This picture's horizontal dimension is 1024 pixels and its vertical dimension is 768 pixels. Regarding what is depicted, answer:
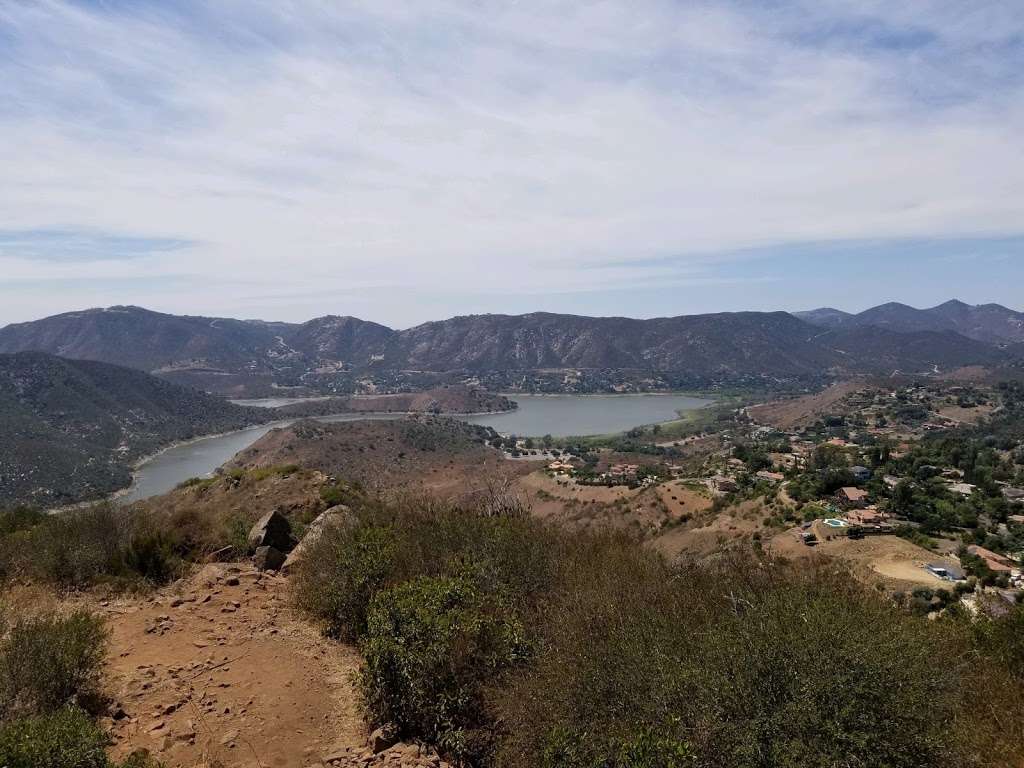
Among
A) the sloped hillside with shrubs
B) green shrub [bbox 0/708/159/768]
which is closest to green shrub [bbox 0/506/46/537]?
the sloped hillside with shrubs

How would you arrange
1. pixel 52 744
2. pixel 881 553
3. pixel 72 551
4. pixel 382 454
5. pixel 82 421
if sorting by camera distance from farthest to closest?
pixel 82 421 → pixel 382 454 → pixel 881 553 → pixel 72 551 → pixel 52 744

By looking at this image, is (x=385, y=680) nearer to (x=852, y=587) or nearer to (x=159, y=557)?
(x=852, y=587)

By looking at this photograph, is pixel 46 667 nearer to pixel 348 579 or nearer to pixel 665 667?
pixel 348 579

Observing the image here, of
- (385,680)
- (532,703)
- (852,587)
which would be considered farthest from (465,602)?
(852,587)

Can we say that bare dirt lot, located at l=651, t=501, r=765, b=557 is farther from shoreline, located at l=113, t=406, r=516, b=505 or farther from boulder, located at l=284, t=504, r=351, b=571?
shoreline, located at l=113, t=406, r=516, b=505

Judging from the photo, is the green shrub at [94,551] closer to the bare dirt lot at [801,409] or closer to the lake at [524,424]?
the lake at [524,424]

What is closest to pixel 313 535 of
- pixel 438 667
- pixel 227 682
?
pixel 227 682
